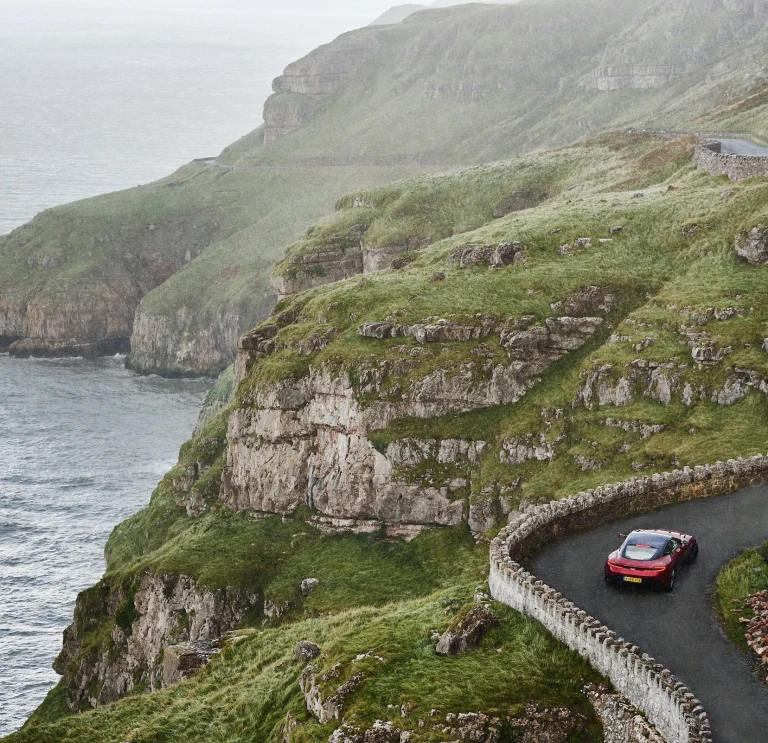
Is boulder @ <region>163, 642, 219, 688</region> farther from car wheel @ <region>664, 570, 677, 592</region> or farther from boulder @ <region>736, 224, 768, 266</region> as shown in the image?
boulder @ <region>736, 224, 768, 266</region>

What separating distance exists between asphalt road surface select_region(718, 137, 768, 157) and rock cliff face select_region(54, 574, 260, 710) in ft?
204

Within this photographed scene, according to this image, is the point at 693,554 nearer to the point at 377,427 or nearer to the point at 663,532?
the point at 663,532

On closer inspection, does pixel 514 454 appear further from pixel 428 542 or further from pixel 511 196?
pixel 511 196

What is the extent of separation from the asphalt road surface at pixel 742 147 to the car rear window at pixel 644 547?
74.6 metres

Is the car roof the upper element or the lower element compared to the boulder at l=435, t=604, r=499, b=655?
upper

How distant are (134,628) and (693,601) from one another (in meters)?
51.1

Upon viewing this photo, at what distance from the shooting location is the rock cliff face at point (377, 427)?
81.8 m

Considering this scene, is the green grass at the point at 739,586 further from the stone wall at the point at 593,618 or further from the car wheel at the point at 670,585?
the stone wall at the point at 593,618

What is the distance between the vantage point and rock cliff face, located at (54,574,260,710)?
80.6 m

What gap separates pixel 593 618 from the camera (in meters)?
42.1

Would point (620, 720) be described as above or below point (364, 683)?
below

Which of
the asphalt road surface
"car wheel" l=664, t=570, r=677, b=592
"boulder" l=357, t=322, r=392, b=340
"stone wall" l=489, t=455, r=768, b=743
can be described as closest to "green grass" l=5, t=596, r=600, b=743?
"stone wall" l=489, t=455, r=768, b=743

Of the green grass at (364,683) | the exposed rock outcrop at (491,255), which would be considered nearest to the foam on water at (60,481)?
the green grass at (364,683)

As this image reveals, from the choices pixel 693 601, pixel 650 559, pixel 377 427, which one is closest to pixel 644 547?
pixel 650 559
